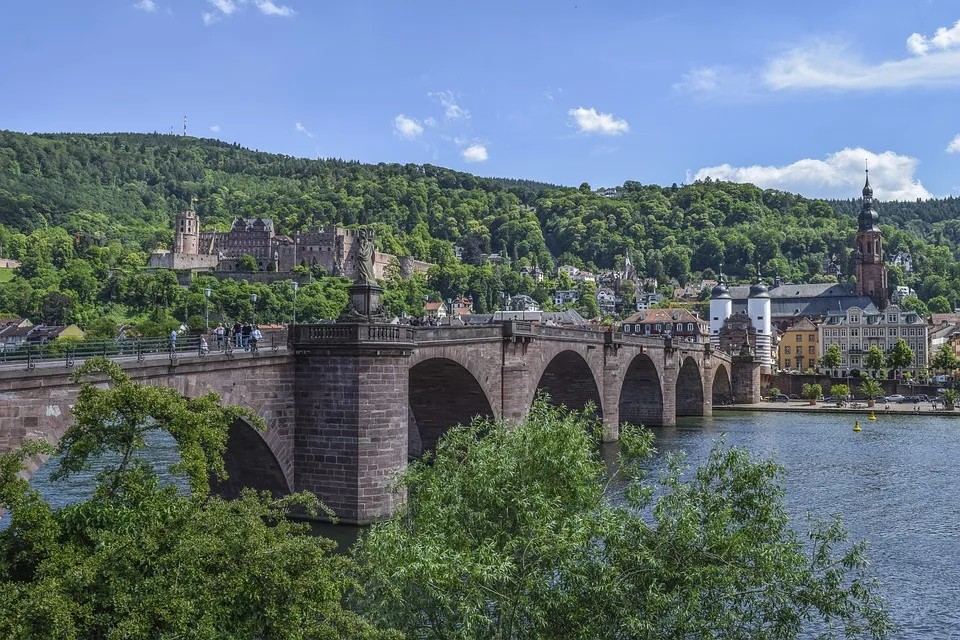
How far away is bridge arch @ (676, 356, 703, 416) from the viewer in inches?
3504

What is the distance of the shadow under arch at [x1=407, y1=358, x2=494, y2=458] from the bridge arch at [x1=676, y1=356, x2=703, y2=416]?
1827 inches

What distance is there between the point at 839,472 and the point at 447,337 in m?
24.5

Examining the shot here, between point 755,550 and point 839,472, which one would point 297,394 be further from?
point 839,472

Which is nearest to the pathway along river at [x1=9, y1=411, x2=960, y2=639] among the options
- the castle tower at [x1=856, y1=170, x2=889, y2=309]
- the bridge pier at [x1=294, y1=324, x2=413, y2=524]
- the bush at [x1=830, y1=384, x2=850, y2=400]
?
the bridge pier at [x1=294, y1=324, x2=413, y2=524]

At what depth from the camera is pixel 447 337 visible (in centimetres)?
4078

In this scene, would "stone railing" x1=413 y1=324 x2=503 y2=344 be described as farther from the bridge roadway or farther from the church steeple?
the church steeple

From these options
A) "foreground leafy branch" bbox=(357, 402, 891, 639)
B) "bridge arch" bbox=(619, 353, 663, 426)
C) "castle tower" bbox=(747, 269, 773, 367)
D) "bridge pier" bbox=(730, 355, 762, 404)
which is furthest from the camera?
"castle tower" bbox=(747, 269, 773, 367)

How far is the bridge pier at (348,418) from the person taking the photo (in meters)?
31.3

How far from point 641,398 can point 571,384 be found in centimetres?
1651

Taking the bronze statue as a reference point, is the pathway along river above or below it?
below

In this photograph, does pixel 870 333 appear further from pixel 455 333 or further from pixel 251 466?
pixel 251 466

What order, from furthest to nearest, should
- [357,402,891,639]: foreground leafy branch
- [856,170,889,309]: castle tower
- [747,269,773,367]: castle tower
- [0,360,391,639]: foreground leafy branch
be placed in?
1. [856,170,889,309]: castle tower
2. [747,269,773,367]: castle tower
3. [357,402,891,639]: foreground leafy branch
4. [0,360,391,639]: foreground leafy branch

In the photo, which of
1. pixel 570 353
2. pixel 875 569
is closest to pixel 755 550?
pixel 875 569

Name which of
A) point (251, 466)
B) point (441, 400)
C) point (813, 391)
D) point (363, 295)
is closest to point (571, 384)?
point (441, 400)
